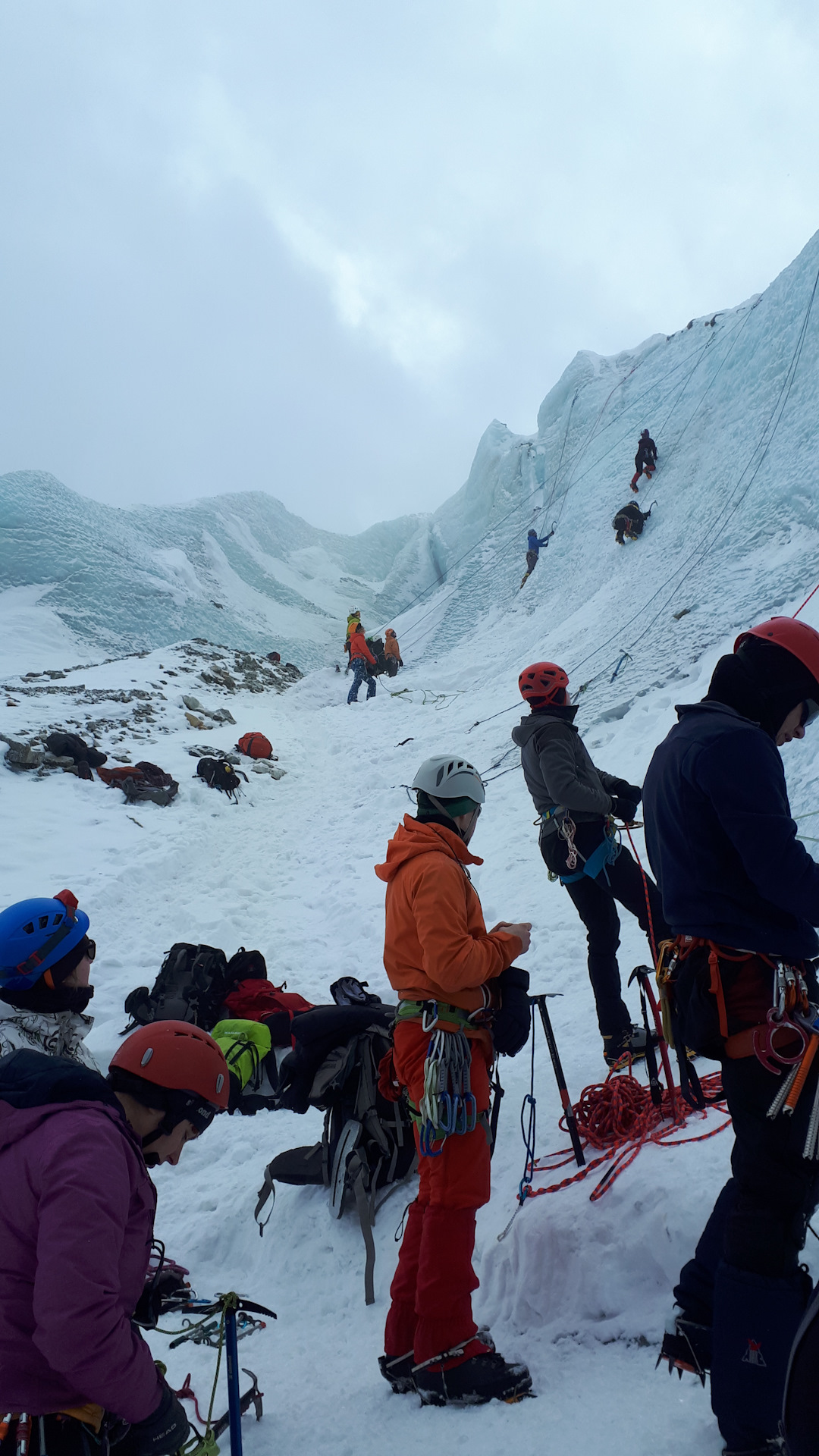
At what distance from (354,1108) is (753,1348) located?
5.60ft

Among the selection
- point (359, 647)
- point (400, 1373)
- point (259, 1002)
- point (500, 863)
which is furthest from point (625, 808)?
point (359, 647)

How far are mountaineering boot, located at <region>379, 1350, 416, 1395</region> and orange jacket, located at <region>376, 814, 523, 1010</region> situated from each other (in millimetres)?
967

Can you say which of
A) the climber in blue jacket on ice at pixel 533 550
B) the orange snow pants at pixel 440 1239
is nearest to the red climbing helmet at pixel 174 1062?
the orange snow pants at pixel 440 1239

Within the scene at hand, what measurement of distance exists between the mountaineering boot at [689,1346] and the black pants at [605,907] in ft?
4.82

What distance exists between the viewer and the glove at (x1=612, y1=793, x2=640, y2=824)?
3277mm

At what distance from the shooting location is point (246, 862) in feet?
24.8

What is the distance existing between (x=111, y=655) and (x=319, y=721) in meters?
14.3

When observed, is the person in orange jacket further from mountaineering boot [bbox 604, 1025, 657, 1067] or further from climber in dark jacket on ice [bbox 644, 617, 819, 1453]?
mountaineering boot [bbox 604, 1025, 657, 1067]

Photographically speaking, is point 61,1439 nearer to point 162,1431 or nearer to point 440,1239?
point 162,1431

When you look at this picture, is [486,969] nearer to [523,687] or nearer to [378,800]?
[523,687]

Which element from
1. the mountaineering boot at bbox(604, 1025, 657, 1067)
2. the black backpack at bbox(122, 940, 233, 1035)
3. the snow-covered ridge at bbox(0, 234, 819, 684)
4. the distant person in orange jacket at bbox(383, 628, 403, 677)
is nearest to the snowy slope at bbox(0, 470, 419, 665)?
the snow-covered ridge at bbox(0, 234, 819, 684)

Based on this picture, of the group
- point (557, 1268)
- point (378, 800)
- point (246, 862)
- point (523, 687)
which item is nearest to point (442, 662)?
point (378, 800)

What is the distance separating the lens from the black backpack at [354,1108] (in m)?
2.82

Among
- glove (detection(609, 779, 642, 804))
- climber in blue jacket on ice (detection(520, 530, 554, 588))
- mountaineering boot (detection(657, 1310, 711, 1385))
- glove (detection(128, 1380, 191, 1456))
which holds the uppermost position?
climber in blue jacket on ice (detection(520, 530, 554, 588))
